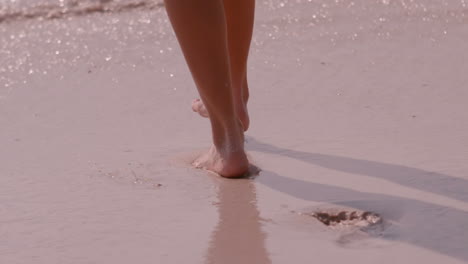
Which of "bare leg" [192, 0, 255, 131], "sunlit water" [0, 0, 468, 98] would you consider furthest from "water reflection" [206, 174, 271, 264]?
"sunlit water" [0, 0, 468, 98]

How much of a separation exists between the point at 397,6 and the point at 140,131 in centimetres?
145

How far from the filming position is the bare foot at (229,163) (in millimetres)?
2467

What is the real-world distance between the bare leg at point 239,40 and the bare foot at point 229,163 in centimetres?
16

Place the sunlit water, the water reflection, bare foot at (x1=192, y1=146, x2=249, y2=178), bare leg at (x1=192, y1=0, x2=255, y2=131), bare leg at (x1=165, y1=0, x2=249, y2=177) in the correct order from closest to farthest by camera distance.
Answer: the water reflection
bare leg at (x1=165, y1=0, x2=249, y2=177)
bare foot at (x1=192, y1=146, x2=249, y2=178)
bare leg at (x1=192, y1=0, x2=255, y2=131)
the sunlit water

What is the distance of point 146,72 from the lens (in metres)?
3.37

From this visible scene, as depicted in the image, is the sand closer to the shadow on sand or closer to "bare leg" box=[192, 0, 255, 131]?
the shadow on sand

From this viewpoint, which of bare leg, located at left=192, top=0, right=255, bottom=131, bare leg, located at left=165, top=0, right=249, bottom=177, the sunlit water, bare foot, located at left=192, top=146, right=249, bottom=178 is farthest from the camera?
the sunlit water

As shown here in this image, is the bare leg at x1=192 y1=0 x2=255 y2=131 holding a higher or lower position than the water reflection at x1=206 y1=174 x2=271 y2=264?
higher

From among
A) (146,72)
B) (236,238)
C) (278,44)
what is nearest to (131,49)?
(146,72)

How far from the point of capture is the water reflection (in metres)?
2.05

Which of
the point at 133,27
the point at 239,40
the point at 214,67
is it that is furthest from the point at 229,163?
the point at 133,27

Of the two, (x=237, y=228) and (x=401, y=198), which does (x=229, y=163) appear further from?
(x=401, y=198)

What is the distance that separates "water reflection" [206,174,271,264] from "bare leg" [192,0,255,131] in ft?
0.81

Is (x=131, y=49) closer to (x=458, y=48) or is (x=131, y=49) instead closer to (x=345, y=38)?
(x=345, y=38)
